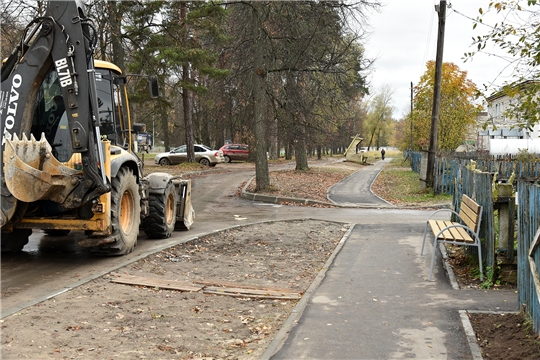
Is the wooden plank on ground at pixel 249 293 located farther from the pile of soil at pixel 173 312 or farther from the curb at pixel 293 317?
the curb at pixel 293 317

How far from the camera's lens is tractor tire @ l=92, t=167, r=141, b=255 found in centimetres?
928

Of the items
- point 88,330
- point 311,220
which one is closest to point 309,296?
point 88,330

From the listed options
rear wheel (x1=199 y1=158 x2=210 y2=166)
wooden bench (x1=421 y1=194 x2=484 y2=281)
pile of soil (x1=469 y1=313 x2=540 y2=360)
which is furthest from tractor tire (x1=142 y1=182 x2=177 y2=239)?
rear wheel (x1=199 y1=158 x2=210 y2=166)

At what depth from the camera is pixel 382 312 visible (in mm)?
7027

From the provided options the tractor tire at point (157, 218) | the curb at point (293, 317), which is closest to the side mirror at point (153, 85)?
the tractor tire at point (157, 218)

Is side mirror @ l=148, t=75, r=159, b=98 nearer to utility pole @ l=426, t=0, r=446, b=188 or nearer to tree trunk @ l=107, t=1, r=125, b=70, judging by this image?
tree trunk @ l=107, t=1, r=125, b=70

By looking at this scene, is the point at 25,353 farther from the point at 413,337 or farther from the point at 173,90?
the point at 173,90

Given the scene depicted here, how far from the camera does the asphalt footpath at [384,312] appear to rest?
18.6 ft

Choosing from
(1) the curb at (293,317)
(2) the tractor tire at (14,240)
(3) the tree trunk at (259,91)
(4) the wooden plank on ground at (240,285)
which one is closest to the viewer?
(1) the curb at (293,317)

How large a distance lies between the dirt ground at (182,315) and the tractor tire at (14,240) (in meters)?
2.31

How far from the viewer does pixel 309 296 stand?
308 inches

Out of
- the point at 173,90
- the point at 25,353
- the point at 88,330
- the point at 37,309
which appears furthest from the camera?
the point at 173,90

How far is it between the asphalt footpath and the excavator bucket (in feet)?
12.9

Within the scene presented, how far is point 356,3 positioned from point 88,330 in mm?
17064
